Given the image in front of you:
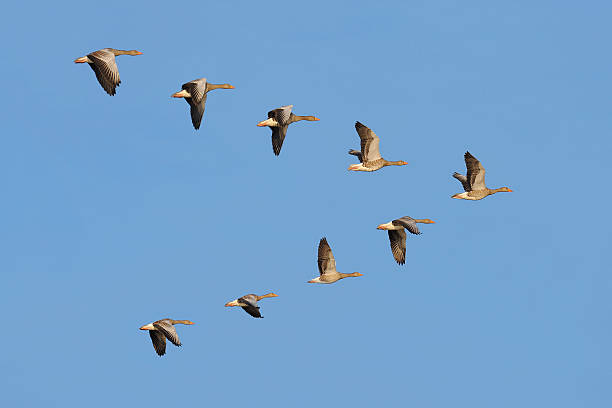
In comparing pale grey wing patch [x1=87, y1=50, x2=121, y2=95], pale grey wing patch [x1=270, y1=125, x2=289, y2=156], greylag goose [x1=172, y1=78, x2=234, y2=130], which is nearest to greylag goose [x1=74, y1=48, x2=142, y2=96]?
pale grey wing patch [x1=87, y1=50, x2=121, y2=95]

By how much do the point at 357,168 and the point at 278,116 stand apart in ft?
15.5

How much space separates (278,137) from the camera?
5978 centimetres

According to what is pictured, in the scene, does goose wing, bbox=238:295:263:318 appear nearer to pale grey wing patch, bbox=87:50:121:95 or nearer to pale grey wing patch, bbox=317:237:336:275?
pale grey wing patch, bbox=317:237:336:275

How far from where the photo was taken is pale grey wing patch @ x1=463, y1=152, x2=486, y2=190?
5897 centimetres

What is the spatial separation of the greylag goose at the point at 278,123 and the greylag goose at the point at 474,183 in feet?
29.3

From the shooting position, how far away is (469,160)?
194 feet

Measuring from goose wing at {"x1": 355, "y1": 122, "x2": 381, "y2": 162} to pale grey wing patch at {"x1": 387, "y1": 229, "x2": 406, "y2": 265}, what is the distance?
12.6 feet

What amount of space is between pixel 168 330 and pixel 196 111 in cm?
1095

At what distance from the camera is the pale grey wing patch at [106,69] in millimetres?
50438

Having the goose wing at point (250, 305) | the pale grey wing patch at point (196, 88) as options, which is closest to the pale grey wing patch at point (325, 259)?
the goose wing at point (250, 305)

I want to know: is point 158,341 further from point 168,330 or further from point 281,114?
point 281,114

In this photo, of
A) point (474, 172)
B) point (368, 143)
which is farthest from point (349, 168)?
point (474, 172)

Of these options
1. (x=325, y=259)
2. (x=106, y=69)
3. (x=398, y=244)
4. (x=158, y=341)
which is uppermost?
(x=106, y=69)

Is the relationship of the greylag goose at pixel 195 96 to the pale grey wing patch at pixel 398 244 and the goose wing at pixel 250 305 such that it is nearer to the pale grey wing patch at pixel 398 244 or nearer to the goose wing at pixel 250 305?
the goose wing at pixel 250 305
